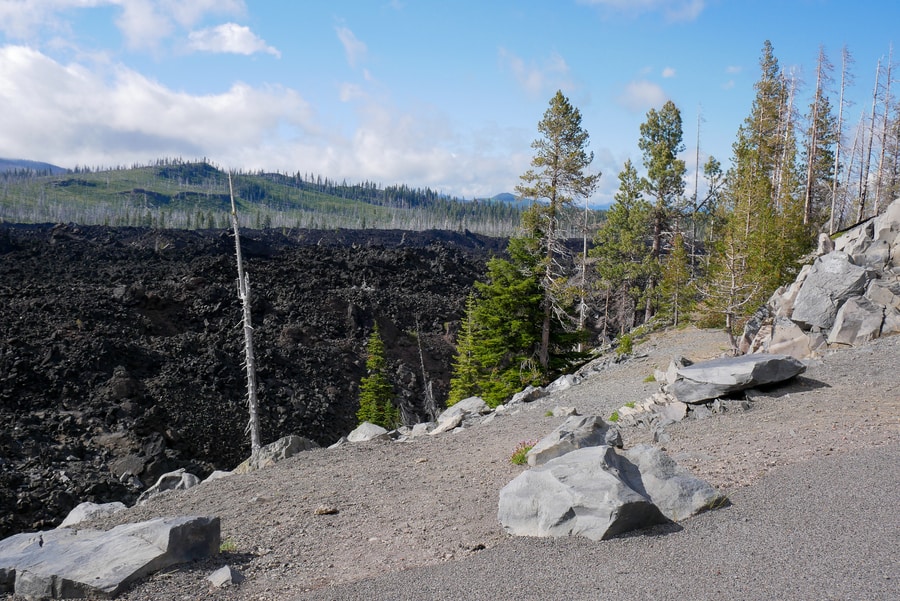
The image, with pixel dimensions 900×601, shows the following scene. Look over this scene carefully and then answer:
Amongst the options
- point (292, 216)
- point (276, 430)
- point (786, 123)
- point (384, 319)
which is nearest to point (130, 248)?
point (384, 319)

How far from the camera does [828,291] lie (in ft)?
57.8

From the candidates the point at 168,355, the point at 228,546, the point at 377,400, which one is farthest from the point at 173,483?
the point at 168,355

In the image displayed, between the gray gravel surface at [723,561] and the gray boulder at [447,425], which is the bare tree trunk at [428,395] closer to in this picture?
the gray boulder at [447,425]

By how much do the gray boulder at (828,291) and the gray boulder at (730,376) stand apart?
5.33 m

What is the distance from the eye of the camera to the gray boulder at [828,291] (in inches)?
687

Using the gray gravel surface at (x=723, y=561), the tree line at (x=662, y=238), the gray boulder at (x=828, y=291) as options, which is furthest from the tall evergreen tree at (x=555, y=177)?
the gray gravel surface at (x=723, y=561)

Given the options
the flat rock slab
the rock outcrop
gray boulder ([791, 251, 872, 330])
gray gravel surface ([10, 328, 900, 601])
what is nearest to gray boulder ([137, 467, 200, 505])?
gray gravel surface ([10, 328, 900, 601])

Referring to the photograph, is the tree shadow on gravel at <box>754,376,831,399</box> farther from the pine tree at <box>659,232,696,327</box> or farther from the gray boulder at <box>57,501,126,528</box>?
the gray boulder at <box>57,501,126,528</box>

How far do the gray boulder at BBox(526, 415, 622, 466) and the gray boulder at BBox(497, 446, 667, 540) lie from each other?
172 cm

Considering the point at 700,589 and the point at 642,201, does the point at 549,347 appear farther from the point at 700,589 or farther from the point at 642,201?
the point at 700,589

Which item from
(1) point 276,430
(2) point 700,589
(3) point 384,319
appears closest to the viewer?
(2) point 700,589

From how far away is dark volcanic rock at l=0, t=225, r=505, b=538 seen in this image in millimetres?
23016

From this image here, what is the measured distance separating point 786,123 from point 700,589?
35900 mm

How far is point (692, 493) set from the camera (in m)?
7.63
